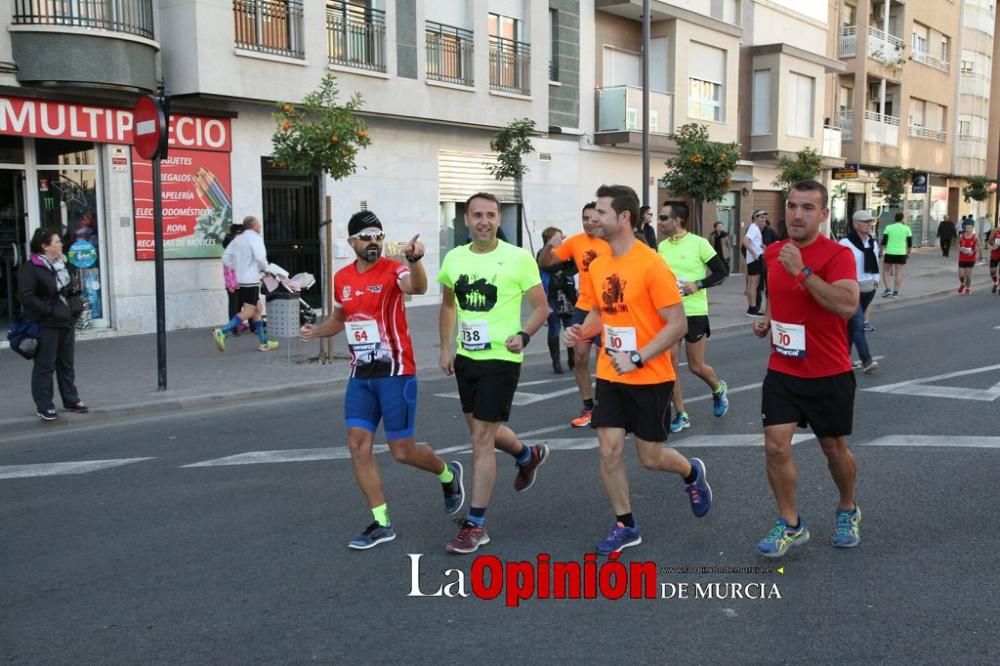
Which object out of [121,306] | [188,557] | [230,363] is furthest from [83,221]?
[188,557]

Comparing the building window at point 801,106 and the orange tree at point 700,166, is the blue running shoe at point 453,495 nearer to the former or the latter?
the orange tree at point 700,166

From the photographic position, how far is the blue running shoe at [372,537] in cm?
492

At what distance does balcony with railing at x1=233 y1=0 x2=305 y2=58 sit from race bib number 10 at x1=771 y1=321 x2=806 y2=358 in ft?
42.7

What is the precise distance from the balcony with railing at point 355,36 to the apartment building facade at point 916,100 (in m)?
18.3

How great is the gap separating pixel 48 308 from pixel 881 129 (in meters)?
36.7

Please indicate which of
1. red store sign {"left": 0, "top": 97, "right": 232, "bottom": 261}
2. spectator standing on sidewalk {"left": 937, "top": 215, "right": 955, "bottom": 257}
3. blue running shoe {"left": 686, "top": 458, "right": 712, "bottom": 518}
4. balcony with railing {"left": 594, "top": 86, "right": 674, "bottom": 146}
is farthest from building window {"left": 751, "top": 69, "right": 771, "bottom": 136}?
blue running shoe {"left": 686, "top": 458, "right": 712, "bottom": 518}

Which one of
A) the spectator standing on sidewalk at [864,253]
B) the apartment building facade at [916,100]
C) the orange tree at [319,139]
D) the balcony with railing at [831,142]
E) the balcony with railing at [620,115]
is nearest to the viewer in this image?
the spectator standing on sidewalk at [864,253]

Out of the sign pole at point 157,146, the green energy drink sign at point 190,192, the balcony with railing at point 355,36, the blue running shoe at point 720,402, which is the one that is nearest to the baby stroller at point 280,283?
the green energy drink sign at point 190,192

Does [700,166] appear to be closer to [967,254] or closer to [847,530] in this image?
[967,254]

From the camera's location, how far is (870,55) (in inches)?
1462

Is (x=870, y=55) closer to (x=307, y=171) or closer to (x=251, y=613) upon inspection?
(x=307, y=171)

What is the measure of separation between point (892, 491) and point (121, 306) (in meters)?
12.2

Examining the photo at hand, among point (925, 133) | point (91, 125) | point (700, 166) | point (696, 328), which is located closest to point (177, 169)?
point (91, 125)

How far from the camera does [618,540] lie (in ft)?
15.6
